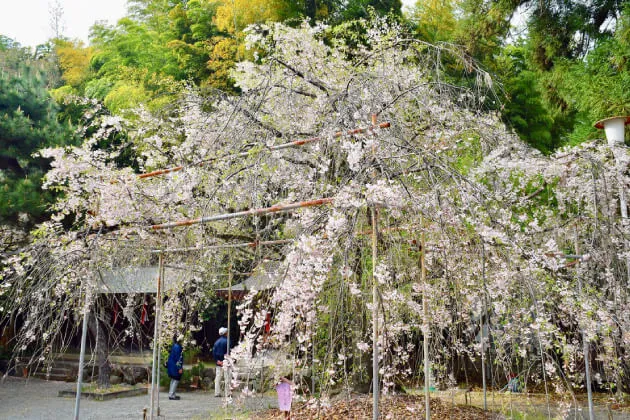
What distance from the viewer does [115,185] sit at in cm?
486

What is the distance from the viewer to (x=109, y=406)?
813cm

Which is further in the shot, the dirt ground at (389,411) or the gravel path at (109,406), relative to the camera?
the gravel path at (109,406)

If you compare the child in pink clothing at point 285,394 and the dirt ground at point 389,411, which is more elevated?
the child in pink clothing at point 285,394

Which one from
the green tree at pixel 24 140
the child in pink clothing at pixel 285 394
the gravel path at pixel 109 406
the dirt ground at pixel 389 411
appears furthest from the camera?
the green tree at pixel 24 140

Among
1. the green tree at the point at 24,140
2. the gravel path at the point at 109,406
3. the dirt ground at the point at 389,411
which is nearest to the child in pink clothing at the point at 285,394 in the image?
the dirt ground at the point at 389,411

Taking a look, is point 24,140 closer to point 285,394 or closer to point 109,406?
point 109,406

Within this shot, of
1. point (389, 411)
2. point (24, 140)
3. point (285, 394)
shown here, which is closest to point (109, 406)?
point (285, 394)

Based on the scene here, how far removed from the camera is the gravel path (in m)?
7.21

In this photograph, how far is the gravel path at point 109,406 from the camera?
7206 millimetres

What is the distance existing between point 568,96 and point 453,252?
629cm

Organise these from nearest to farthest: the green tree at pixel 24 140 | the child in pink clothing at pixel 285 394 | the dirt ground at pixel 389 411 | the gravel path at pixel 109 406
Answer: the child in pink clothing at pixel 285 394 → the dirt ground at pixel 389 411 → the gravel path at pixel 109 406 → the green tree at pixel 24 140

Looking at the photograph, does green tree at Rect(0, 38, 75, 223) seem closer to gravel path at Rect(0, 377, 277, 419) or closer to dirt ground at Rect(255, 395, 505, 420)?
gravel path at Rect(0, 377, 277, 419)

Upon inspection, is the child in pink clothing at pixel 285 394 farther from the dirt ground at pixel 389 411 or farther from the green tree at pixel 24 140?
the green tree at pixel 24 140

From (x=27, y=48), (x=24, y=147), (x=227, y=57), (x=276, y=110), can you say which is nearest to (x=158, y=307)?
(x=276, y=110)
